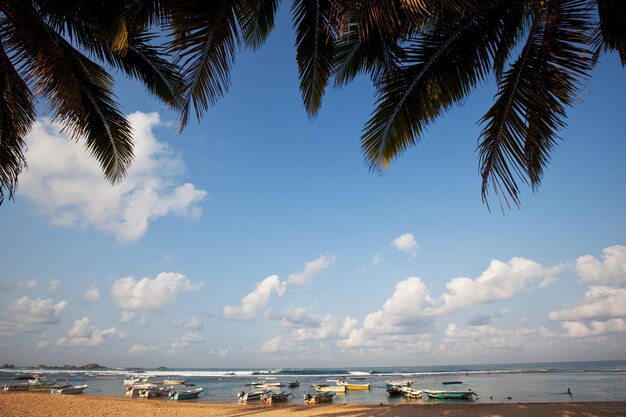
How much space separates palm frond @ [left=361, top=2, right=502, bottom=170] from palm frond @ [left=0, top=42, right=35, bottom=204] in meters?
4.51

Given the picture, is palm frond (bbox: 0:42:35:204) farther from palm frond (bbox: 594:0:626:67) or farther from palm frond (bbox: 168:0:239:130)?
palm frond (bbox: 594:0:626:67)

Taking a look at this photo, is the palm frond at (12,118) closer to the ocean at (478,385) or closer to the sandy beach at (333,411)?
the sandy beach at (333,411)

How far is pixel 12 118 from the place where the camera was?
14.7 feet

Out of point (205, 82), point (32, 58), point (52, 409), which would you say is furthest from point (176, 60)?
point (52, 409)

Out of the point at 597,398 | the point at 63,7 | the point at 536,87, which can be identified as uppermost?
the point at 63,7

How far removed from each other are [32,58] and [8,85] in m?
0.66

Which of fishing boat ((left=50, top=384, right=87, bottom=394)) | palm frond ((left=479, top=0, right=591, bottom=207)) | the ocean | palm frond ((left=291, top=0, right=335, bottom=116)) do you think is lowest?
the ocean

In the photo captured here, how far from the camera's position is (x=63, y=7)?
405 cm

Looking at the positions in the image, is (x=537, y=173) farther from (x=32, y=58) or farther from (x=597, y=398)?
(x=597, y=398)

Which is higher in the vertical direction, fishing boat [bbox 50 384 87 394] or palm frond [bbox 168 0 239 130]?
palm frond [bbox 168 0 239 130]

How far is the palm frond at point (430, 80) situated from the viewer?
12.8 ft

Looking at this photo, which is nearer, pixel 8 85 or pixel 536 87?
pixel 536 87

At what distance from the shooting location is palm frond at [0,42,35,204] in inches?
169

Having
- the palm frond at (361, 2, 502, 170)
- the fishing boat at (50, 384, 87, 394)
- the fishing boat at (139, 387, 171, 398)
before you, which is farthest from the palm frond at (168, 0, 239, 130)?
the fishing boat at (50, 384, 87, 394)
